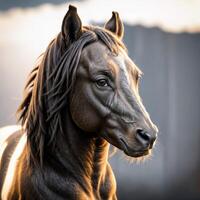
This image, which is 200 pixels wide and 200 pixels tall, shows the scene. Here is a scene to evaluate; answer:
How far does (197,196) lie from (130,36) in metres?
0.65

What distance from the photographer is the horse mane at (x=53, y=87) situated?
906 millimetres

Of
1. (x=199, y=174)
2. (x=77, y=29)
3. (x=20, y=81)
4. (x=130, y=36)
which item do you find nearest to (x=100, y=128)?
(x=77, y=29)

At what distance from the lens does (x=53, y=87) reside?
0.92 metres

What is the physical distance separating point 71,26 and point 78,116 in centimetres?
19

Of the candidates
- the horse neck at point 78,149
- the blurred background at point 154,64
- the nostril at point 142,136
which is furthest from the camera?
the blurred background at point 154,64

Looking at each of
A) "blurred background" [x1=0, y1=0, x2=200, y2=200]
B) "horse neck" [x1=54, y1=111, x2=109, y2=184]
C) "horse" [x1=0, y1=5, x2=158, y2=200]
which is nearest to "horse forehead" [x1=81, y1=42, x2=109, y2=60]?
"horse" [x1=0, y1=5, x2=158, y2=200]

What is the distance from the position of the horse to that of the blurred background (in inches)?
16.9

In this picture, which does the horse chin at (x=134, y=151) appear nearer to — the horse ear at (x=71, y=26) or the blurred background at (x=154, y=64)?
the horse ear at (x=71, y=26)

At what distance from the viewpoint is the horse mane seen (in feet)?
2.97

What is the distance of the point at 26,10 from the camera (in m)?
1.44

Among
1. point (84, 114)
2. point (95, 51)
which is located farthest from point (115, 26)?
point (84, 114)

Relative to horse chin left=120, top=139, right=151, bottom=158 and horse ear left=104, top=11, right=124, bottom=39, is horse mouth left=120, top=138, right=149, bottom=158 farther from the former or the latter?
horse ear left=104, top=11, right=124, bottom=39

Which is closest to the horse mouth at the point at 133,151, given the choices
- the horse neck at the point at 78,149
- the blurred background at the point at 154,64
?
the horse neck at the point at 78,149

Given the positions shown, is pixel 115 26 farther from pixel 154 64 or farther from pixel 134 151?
pixel 154 64
